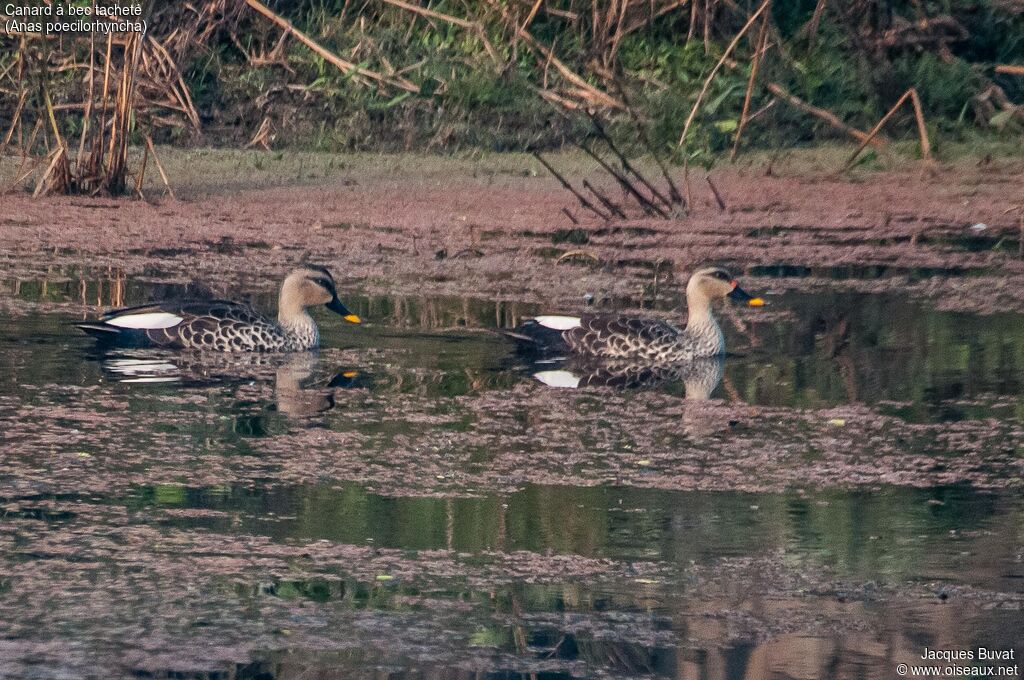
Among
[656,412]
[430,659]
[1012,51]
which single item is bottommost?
[430,659]

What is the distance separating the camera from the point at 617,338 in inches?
327

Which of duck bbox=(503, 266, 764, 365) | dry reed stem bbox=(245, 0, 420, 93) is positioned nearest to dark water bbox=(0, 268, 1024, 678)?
duck bbox=(503, 266, 764, 365)

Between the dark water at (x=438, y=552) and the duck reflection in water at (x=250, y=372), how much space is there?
27mm

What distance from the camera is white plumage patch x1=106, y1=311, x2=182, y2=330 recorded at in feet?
27.4

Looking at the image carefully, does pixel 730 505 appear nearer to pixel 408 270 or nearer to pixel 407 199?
pixel 408 270

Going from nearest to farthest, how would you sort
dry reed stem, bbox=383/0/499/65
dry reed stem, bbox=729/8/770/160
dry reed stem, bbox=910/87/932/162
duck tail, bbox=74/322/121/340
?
duck tail, bbox=74/322/121/340, dry reed stem, bbox=729/8/770/160, dry reed stem, bbox=910/87/932/162, dry reed stem, bbox=383/0/499/65

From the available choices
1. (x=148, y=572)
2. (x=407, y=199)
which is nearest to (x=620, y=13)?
(x=407, y=199)

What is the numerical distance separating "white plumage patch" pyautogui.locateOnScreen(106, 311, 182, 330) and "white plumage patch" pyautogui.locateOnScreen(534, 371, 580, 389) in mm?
1648

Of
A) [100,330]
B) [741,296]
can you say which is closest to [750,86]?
[741,296]

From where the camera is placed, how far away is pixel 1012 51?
48.2 ft

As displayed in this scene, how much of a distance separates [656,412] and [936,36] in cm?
810

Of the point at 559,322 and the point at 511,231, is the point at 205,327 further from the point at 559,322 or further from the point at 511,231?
the point at 511,231

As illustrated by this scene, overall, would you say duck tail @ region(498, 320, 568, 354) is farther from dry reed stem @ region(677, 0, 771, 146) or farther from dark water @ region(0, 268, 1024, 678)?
dry reed stem @ region(677, 0, 771, 146)

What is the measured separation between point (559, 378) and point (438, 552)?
2794 millimetres
